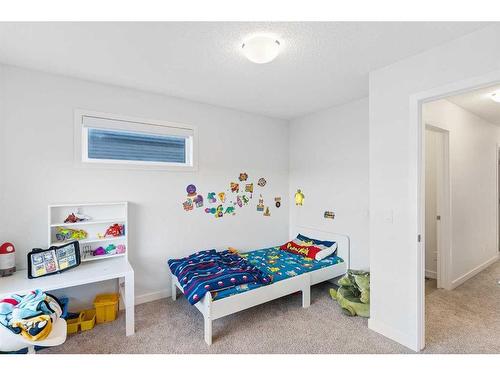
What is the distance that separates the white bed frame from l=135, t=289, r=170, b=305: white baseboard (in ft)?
0.45

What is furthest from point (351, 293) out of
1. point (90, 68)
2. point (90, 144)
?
point (90, 68)

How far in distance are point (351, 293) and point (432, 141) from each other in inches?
97.1

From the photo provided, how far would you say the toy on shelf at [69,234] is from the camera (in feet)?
7.68

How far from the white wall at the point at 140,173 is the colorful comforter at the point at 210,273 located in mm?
347

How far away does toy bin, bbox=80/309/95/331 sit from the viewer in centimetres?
222

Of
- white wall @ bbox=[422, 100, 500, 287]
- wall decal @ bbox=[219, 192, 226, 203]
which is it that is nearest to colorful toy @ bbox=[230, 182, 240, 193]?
wall decal @ bbox=[219, 192, 226, 203]

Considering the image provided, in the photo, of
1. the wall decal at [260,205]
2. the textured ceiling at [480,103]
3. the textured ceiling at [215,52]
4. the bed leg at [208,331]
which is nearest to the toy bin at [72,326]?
the bed leg at [208,331]

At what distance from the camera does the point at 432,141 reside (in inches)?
137

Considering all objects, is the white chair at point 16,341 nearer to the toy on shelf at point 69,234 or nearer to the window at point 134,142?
the toy on shelf at point 69,234

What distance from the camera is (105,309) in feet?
7.74
